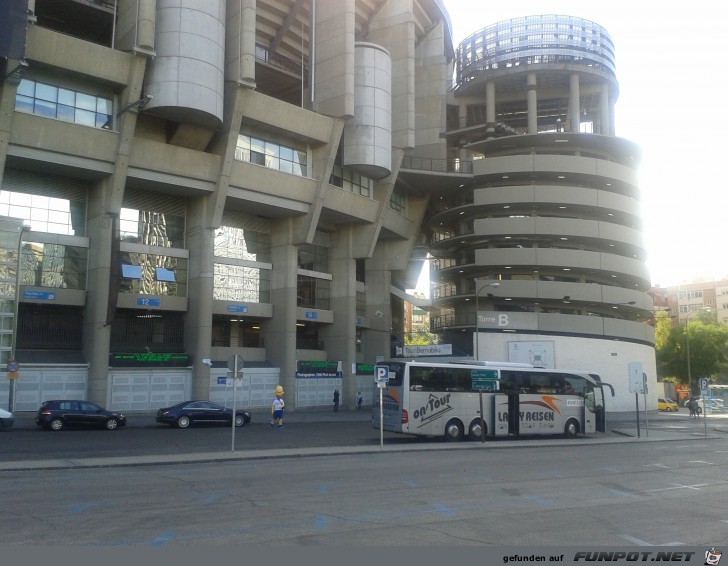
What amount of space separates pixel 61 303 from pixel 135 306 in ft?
13.7

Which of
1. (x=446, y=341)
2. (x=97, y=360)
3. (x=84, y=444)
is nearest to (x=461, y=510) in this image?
(x=84, y=444)

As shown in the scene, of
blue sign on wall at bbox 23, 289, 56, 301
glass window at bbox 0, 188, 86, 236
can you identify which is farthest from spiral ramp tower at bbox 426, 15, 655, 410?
blue sign on wall at bbox 23, 289, 56, 301

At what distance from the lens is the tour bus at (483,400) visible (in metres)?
27.8

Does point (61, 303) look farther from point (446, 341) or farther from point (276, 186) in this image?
point (446, 341)

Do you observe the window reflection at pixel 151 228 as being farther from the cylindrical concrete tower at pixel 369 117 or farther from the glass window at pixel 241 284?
the cylindrical concrete tower at pixel 369 117

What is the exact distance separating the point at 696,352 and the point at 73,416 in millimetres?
71743

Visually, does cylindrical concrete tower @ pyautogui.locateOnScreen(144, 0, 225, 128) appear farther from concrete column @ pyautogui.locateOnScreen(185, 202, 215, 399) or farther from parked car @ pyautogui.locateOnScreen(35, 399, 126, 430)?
parked car @ pyautogui.locateOnScreen(35, 399, 126, 430)

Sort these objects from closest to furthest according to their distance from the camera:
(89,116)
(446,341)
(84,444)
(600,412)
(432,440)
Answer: (84,444) < (432,440) < (600,412) < (89,116) < (446,341)

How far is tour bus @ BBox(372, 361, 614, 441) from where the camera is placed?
91.2 ft

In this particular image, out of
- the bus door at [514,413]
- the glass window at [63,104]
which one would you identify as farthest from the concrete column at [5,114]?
the bus door at [514,413]

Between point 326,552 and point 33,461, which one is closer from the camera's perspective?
point 326,552

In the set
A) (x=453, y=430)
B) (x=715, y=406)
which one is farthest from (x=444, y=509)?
(x=715, y=406)

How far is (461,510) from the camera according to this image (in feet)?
41.0

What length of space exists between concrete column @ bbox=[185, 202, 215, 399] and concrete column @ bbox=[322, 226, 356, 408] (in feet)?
38.7
